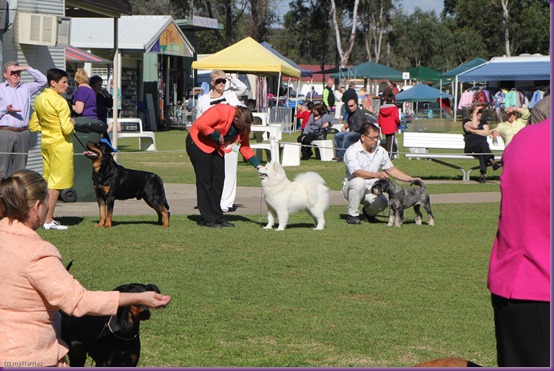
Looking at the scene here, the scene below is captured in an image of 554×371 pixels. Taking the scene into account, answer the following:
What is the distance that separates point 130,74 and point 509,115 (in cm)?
2472

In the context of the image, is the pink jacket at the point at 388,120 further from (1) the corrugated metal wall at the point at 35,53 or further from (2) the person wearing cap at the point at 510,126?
(1) the corrugated metal wall at the point at 35,53

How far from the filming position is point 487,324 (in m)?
8.18

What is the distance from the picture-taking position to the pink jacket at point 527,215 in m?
4.25

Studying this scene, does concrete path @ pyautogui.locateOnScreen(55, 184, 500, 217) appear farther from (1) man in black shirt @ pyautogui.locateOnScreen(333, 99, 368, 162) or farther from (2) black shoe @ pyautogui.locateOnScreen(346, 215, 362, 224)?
(1) man in black shirt @ pyautogui.locateOnScreen(333, 99, 368, 162)

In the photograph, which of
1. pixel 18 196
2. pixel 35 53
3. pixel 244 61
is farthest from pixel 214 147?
pixel 244 61

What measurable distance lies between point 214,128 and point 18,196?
8590 mm

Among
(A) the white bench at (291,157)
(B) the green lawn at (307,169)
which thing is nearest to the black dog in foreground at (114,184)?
(B) the green lawn at (307,169)

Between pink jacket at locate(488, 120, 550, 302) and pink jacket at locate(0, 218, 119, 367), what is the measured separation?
1.84m

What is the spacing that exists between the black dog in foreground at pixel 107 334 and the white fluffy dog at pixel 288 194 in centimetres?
764

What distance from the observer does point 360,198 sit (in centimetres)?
1455

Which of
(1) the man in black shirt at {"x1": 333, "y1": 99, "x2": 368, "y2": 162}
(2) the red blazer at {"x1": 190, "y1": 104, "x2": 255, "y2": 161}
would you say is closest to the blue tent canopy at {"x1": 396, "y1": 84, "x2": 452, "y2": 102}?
(1) the man in black shirt at {"x1": 333, "y1": 99, "x2": 368, "y2": 162}

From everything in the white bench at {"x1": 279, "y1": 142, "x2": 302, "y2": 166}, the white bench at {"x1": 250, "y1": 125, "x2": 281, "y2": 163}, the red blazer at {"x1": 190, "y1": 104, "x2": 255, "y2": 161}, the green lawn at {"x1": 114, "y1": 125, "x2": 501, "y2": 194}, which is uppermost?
the red blazer at {"x1": 190, "y1": 104, "x2": 255, "y2": 161}

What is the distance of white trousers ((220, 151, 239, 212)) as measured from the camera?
15.4 m

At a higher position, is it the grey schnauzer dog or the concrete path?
the grey schnauzer dog
